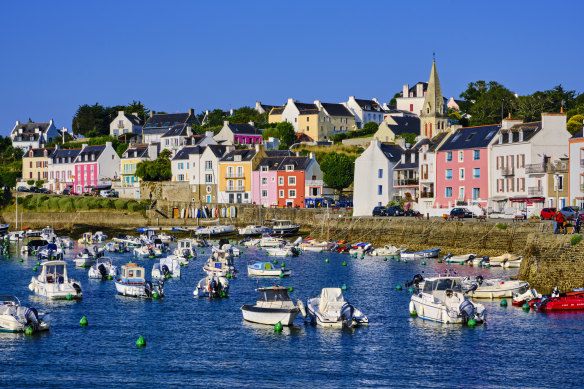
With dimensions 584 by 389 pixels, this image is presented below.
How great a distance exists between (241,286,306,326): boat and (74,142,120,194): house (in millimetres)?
104947

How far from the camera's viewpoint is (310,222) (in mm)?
97250

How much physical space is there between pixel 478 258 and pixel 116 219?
65.2m

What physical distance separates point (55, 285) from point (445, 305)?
24989 mm

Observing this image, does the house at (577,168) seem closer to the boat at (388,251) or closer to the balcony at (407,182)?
the boat at (388,251)

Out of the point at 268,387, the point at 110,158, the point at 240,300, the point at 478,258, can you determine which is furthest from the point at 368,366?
the point at 110,158

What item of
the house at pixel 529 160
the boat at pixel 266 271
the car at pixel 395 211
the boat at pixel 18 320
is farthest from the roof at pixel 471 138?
the boat at pixel 18 320

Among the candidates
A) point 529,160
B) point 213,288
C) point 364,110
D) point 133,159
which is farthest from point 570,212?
point 364,110

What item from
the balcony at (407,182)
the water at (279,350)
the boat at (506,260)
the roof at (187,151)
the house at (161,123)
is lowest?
the water at (279,350)

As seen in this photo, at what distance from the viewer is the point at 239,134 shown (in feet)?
470

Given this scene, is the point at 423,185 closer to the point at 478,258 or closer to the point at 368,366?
the point at 478,258

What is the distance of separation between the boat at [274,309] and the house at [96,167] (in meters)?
105

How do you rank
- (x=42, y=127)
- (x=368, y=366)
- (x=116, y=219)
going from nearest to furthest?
(x=368, y=366)
(x=116, y=219)
(x=42, y=127)

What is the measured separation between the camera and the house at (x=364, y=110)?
550 feet

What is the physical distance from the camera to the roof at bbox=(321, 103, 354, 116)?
160m
